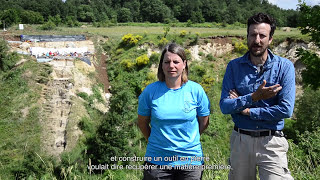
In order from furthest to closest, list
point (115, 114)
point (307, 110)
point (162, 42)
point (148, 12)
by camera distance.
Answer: point (148, 12) → point (162, 42) → point (307, 110) → point (115, 114)

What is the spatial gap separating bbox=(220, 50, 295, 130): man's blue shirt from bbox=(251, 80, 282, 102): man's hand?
8cm

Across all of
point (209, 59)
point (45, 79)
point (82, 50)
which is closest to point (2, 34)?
point (82, 50)

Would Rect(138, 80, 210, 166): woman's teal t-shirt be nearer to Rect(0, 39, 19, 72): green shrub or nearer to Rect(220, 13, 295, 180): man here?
Rect(220, 13, 295, 180): man

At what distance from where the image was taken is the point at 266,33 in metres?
3.23

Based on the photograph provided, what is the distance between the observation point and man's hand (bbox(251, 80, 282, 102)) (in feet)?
9.96

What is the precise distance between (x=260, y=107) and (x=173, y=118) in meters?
1.04

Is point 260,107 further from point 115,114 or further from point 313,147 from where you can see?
point 115,114

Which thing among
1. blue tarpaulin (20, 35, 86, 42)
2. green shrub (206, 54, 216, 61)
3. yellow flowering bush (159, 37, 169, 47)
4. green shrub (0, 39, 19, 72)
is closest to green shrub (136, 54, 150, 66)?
yellow flowering bush (159, 37, 169, 47)

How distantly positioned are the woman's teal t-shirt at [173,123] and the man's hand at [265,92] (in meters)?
0.64

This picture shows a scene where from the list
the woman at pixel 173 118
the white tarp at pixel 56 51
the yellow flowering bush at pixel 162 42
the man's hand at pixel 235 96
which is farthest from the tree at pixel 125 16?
the man's hand at pixel 235 96

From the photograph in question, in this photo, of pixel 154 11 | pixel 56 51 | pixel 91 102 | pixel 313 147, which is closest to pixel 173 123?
pixel 313 147

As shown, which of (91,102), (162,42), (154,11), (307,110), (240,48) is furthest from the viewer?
(154,11)

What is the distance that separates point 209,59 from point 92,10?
3810cm

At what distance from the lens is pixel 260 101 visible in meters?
3.33
